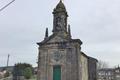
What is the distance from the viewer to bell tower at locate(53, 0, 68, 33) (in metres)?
33.6

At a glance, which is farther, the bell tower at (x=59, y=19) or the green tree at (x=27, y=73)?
the green tree at (x=27, y=73)

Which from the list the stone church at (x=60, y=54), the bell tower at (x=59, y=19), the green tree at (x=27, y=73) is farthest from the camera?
the green tree at (x=27, y=73)

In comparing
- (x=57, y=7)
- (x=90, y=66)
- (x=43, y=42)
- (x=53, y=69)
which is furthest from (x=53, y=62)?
(x=90, y=66)

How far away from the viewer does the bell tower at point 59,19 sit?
33625 millimetres

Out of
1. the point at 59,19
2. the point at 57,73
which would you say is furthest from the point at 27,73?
the point at 59,19

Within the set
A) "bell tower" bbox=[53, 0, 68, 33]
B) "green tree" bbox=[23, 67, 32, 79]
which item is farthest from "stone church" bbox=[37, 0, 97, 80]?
"green tree" bbox=[23, 67, 32, 79]

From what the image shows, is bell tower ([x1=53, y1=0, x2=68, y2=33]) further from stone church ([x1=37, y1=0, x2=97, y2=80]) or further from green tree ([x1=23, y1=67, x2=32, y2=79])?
green tree ([x1=23, y1=67, x2=32, y2=79])

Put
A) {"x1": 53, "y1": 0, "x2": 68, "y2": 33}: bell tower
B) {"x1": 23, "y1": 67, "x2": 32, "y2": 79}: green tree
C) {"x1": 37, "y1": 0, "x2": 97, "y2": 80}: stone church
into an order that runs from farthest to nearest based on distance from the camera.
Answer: {"x1": 23, "y1": 67, "x2": 32, "y2": 79}: green tree
{"x1": 53, "y1": 0, "x2": 68, "y2": 33}: bell tower
{"x1": 37, "y1": 0, "x2": 97, "y2": 80}: stone church

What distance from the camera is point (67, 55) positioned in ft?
106

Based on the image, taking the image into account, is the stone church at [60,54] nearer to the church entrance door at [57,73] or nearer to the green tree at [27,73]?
the church entrance door at [57,73]

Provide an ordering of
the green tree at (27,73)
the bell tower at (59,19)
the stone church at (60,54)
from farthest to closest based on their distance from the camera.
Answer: the green tree at (27,73) < the bell tower at (59,19) < the stone church at (60,54)

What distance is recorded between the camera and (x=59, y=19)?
3381cm

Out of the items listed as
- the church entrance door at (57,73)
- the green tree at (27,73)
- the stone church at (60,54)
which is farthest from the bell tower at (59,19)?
the green tree at (27,73)

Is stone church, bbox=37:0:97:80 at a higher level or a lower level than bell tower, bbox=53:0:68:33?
lower
